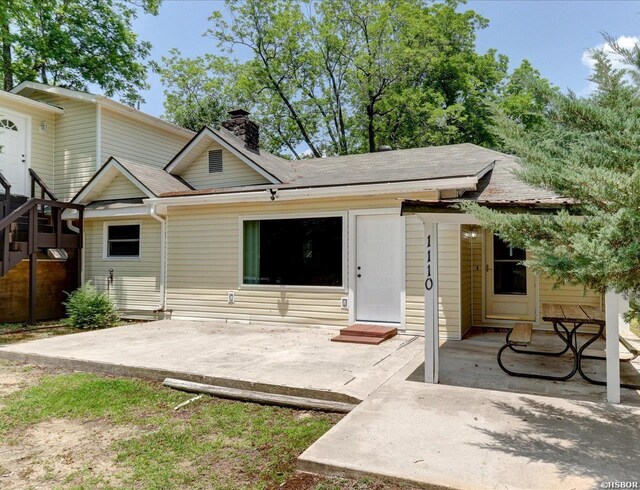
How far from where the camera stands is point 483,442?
324 cm

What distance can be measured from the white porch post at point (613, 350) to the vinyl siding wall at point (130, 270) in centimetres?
885

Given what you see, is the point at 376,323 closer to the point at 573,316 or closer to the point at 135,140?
the point at 573,316

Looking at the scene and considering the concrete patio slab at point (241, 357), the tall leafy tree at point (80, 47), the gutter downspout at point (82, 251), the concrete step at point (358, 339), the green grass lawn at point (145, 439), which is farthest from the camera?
the tall leafy tree at point (80, 47)

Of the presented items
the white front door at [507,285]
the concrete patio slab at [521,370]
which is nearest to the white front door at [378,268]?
the concrete patio slab at [521,370]

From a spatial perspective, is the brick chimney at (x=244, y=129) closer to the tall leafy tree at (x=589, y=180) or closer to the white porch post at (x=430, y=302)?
the white porch post at (x=430, y=302)

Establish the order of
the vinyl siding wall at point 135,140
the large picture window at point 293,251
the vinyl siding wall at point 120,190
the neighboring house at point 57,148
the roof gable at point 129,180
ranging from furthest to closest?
the vinyl siding wall at point 135,140, the vinyl siding wall at point 120,190, the neighboring house at point 57,148, the roof gable at point 129,180, the large picture window at point 293,251

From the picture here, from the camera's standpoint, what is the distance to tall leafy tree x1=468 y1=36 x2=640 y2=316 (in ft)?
7.18

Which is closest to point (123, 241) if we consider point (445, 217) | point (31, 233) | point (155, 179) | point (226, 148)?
point (155, 179)

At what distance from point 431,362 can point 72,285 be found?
9.56m

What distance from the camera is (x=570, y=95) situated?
2.63m

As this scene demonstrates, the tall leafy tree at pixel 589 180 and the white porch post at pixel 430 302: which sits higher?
the tall leafy tree at pixel 589 180

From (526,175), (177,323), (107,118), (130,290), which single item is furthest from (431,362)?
(107,118)

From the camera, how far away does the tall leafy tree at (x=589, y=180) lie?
7.18ft

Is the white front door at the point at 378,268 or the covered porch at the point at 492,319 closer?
the covered porch at the point at 492,319
